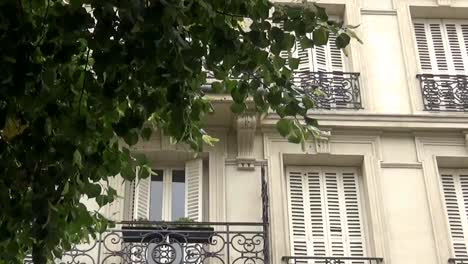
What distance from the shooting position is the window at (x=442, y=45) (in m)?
13.9

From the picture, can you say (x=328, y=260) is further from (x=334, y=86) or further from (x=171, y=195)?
(x=334, y=86)

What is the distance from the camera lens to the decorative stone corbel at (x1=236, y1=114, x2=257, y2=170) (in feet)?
40.6

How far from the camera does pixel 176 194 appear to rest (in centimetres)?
1251

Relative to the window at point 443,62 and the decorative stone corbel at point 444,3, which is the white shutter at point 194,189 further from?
the decorative stone corbel at point 444,3

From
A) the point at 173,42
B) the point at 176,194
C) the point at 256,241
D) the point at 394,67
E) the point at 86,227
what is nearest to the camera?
the point at 173,42

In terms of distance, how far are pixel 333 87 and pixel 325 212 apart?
6.80ft

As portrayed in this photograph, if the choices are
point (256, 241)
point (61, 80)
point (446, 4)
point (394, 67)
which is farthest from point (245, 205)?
point (61, 80)

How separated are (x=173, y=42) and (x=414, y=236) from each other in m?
7.08

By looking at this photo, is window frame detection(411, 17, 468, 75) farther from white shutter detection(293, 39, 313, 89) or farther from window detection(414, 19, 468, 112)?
white shutter detection(293, 39, 313, 89)

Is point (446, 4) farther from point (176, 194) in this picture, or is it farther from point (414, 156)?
point (176, 194)

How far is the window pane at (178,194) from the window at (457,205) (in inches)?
148

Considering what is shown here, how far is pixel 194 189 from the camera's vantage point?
1238 cm

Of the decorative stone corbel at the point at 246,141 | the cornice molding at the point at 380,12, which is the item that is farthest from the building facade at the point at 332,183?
the cornice molding at the point at 380,12

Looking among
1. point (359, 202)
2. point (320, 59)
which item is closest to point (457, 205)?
point (359, 202)
